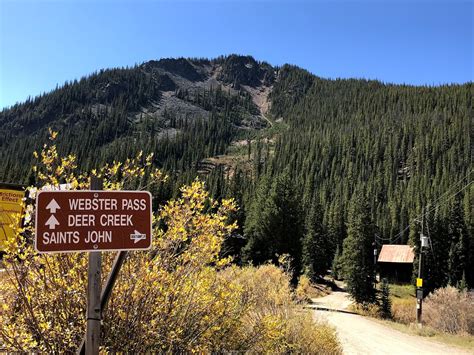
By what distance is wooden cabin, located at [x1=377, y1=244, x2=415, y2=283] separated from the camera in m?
62.1

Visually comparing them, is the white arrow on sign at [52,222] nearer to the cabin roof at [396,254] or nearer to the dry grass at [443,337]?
the dry grass at [443,337]

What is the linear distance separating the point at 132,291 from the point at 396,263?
217ft

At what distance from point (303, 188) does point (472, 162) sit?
51.1 metres

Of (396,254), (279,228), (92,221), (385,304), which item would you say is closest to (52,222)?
(92,221)

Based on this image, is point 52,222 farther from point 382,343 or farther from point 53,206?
point 382,343

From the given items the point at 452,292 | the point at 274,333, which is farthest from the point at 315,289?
the point at 274,333

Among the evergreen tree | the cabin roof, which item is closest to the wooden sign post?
the evergreen tree

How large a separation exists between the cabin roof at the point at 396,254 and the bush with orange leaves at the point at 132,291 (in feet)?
206

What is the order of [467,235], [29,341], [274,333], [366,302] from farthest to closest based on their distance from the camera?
[467,235] < [366,302] < [274,333] < [29,341]

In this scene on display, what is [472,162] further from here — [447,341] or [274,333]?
[274,333]

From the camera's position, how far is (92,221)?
9.12ft

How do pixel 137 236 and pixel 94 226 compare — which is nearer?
pixel 94 226

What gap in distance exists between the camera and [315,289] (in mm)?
38406

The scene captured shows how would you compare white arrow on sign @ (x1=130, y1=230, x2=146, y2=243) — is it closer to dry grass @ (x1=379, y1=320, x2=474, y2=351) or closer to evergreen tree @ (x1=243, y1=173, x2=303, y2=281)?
dry grass @ (x1=379, y1=320, x2=474, y2=351)
